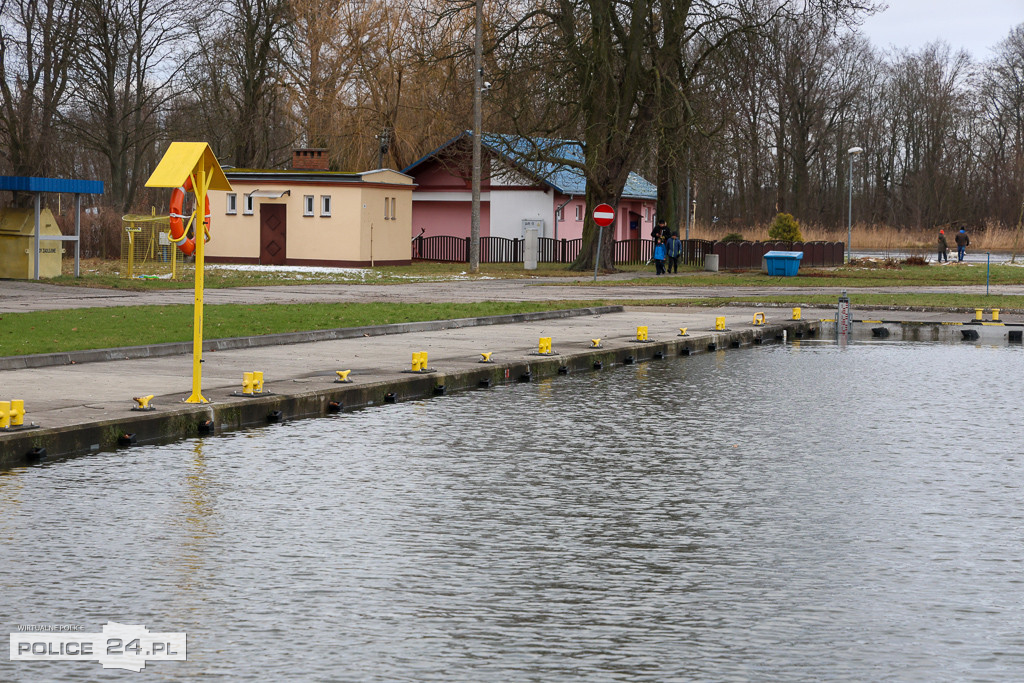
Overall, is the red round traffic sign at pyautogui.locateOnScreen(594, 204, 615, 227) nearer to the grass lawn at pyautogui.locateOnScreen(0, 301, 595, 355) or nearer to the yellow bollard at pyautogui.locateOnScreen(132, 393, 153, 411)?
the grass lawn at pyautogui.locateOnScreen(0, 301, 595, 355)

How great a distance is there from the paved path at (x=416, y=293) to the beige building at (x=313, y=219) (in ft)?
32.8

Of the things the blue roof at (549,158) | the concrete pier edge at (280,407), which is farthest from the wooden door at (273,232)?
the concrete pier edge at (280,407)

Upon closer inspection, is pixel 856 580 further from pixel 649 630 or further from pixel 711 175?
pixel 711 175

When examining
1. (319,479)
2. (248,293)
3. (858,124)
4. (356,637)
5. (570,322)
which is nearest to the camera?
(356,637)

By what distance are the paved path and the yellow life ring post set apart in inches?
482

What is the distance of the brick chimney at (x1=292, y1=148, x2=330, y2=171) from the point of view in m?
55.2

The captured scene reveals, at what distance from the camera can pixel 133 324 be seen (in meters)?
20.6

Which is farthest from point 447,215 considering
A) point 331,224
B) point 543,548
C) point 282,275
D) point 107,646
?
point 107,646

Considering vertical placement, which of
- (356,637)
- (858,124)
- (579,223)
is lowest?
(356,637)

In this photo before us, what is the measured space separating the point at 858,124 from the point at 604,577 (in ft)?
315

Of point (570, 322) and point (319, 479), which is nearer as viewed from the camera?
point (319, 479)

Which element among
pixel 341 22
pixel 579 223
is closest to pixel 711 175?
pixel 579 223

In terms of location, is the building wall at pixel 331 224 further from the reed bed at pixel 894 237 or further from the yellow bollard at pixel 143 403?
the yellow bollard at pixel 143 403

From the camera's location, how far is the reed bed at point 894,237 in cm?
8181
